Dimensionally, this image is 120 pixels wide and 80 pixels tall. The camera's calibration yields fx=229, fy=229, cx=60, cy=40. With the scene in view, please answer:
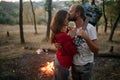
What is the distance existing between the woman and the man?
0.13 m

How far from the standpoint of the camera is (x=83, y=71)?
4.42 m

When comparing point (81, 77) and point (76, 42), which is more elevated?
point (76, 42)

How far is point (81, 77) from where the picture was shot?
454cm

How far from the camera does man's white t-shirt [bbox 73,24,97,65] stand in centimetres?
420

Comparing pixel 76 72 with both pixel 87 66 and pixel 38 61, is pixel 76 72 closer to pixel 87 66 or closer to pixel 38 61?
pixel 87 66

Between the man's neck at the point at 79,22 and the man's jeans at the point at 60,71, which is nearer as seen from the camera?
the man's neck at the point at 79,22

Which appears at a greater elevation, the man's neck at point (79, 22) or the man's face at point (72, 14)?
the man's face at point (72, 14)

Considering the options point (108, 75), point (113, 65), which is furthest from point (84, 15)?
point (113, 65)

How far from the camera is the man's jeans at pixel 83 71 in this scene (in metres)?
4.40

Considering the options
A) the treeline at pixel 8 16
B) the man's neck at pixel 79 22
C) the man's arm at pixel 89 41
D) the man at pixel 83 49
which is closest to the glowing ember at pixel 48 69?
the man at pixel 83 49

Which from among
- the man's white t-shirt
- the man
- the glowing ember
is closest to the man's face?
the man

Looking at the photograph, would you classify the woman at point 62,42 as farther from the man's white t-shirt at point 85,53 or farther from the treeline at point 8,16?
the treeline at point 8,16

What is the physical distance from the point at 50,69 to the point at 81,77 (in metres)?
7.84

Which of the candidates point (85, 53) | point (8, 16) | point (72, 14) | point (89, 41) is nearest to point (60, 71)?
point (85, 53)
